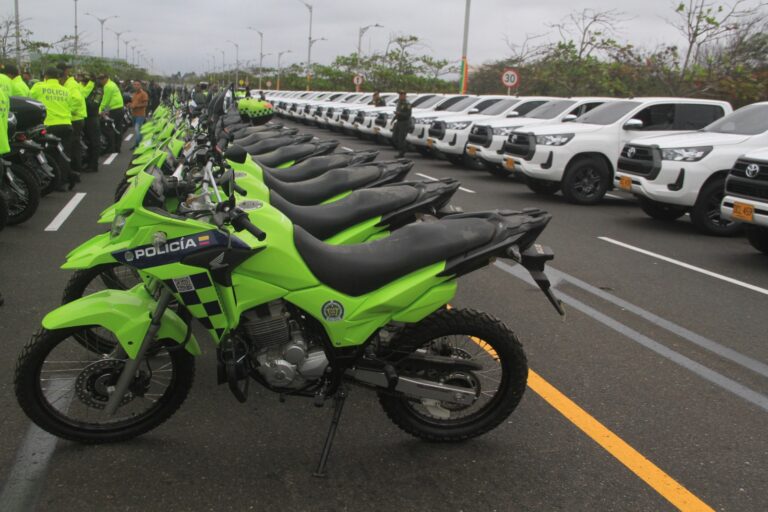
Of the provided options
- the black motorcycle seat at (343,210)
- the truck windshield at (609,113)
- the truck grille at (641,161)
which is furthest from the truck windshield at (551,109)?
the black motorcycle seat at (343,210)

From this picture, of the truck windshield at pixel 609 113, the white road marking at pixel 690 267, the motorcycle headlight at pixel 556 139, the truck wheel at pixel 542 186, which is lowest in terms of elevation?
the white road marking at pixel 690 267

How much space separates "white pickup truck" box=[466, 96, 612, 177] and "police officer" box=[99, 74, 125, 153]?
7.58 m

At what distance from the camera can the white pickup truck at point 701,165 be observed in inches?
363

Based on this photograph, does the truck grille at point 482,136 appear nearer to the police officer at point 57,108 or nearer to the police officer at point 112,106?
the police officer at point 112,106

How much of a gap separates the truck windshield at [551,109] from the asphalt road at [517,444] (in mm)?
8828

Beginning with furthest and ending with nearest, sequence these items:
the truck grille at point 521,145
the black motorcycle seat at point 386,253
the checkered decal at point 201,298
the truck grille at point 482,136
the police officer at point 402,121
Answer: the police officer at point 402,121
the truck grille at point 482,136
the truck grille at point 521,145
the black motorcycle seat at point 386,253
the checkered decal at point 201,298

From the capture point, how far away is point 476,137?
48.8 feet

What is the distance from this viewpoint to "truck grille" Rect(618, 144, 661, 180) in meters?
9.61

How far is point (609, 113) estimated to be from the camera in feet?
39.9

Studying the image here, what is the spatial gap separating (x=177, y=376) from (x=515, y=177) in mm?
12960

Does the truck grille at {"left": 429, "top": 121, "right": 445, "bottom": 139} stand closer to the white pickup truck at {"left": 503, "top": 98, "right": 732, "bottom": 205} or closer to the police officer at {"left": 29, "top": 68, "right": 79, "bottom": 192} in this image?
the white pickup truck at {"left": 503, "top": 98, "right": 732, "bottom": 205}

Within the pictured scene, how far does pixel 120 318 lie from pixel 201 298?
0.43 meters

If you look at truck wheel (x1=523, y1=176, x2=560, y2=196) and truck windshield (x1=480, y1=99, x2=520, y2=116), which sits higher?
truck windshield (x1=480, y1=99, x2=520, y2=116)

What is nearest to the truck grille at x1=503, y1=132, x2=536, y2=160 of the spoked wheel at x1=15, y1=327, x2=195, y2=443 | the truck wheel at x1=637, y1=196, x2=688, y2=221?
the truck wheel at x1=637, y1=196, x2=688, y2=221
